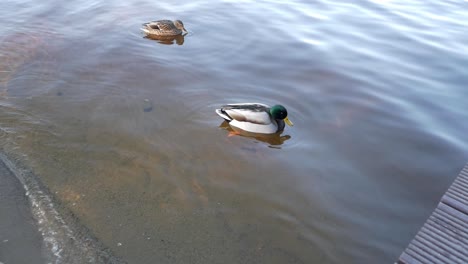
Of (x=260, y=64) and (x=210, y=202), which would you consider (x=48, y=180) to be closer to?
(x=210, y=202)

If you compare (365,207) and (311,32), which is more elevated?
(311,32)

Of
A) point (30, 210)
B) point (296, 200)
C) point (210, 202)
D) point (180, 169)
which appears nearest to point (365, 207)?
point (296, 200)

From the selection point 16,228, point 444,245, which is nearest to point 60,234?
point 16,228

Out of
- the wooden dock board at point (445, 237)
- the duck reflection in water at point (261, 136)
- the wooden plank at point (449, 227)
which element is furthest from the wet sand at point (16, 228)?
the wooden plank at point (449, 227)

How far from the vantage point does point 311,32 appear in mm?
10273

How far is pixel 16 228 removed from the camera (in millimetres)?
4816

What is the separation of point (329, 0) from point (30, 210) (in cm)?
1011

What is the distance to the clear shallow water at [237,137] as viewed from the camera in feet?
16.9

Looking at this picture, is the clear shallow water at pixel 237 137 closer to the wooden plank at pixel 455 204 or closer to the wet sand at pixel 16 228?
the wet sand at pixel 16 228

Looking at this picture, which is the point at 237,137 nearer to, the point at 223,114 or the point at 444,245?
the point at 223,114

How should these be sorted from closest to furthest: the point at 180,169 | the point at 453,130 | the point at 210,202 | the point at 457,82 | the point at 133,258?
the point at 133,258 < the point at 210,202 < the point at 180,169 < the point at 453,130 < the point at 457,82

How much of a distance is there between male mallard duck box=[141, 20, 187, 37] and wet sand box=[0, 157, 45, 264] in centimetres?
522

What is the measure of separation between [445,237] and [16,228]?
14.7 feet

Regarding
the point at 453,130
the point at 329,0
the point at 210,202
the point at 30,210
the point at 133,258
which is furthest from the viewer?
the point at 329,0
